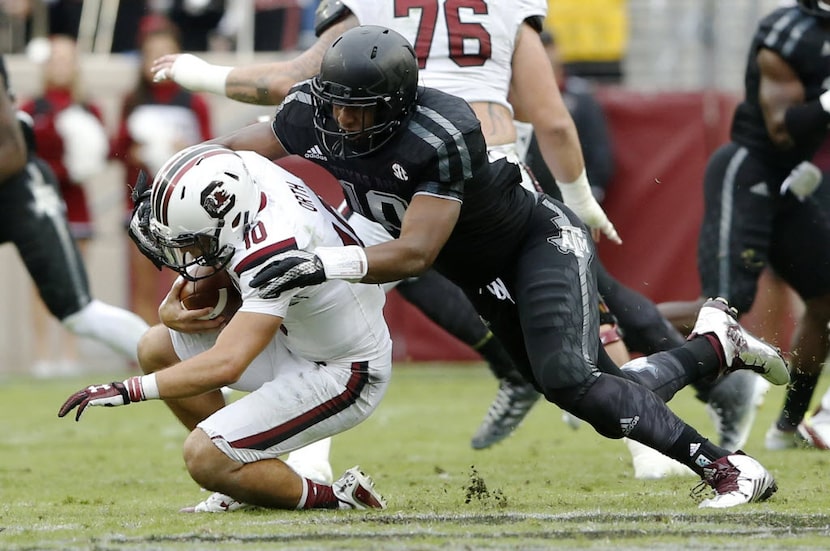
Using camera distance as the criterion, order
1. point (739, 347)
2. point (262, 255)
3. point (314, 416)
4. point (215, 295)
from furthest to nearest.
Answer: point (739, 347)
point (215, 295)
point (314, 416)
point (262, 255)

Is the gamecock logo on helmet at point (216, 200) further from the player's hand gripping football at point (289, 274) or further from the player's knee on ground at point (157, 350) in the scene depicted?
the player's knee on ground at point (157, 350)

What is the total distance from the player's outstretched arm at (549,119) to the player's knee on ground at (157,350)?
1444 millimetres

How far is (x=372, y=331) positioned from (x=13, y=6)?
7902 millimetres

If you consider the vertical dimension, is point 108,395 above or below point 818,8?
below

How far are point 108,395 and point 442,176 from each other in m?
1.05

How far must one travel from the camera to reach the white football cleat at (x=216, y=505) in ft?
13.5

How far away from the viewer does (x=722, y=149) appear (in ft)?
19.1

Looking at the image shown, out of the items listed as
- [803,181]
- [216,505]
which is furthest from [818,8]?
[216,505]

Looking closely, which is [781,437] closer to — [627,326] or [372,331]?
[627,326]

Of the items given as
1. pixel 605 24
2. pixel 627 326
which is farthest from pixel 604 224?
pixel 605 24

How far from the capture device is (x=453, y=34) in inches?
189

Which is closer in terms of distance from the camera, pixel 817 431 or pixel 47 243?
pixel 817 431

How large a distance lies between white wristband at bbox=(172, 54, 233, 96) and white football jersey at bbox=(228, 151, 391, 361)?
86 cm

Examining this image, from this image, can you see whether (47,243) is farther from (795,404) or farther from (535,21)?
(795,404)
